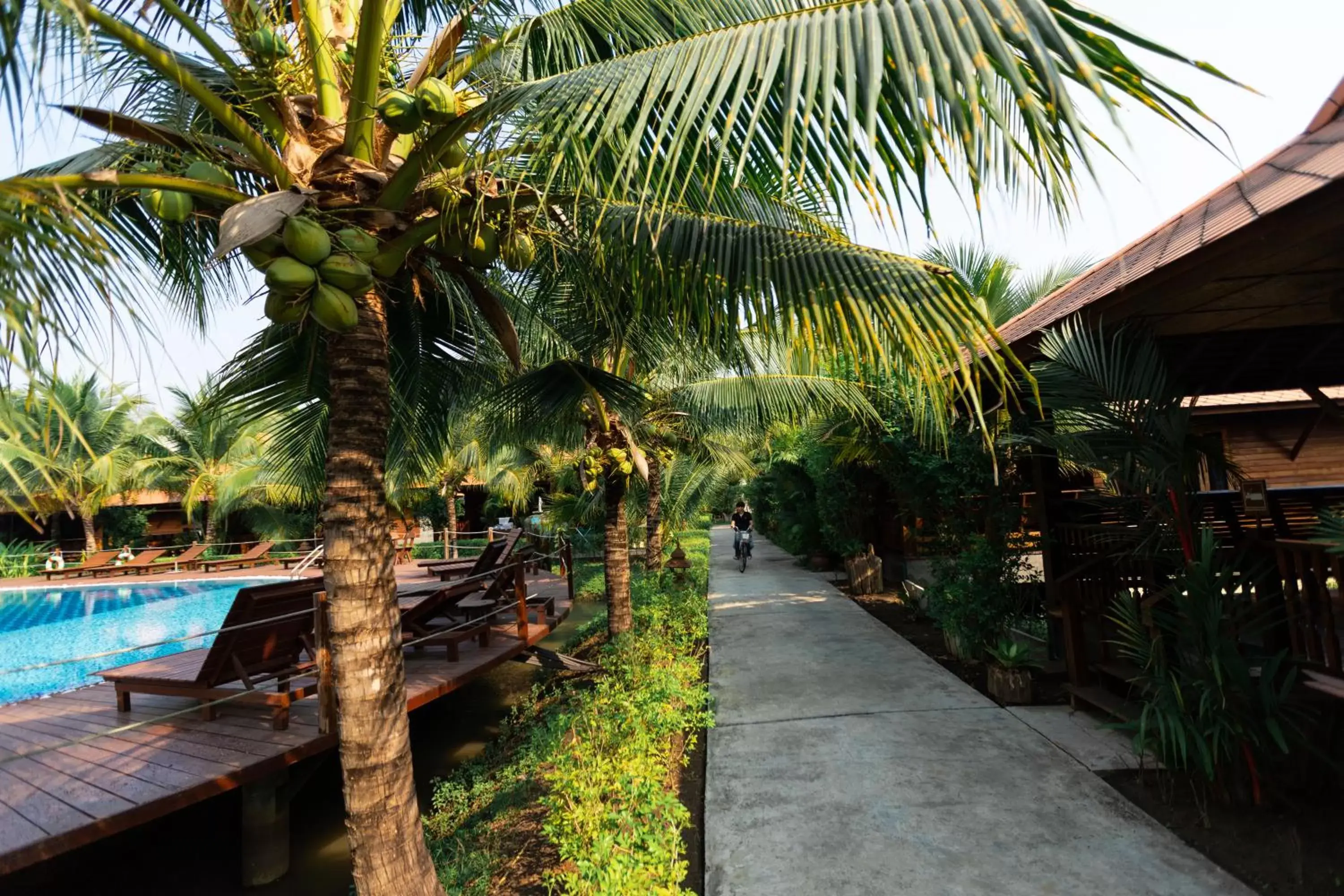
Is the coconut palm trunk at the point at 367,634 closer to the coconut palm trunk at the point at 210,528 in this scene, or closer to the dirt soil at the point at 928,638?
the dirt soil at the point at 928,638

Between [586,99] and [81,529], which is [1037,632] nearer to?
[586,99]

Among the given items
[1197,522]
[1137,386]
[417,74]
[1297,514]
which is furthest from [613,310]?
[1297,514]

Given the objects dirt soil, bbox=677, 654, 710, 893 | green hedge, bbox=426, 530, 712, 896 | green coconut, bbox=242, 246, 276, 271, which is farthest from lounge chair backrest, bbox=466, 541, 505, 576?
green coconut, bbox=242, 246, 276, 271

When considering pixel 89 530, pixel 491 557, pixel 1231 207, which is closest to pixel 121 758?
pixel 491 557

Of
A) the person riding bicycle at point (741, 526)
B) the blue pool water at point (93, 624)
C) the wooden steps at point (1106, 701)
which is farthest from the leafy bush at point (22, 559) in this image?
the wooden steps at point (1106, 701)

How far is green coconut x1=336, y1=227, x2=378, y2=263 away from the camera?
99.1 inches

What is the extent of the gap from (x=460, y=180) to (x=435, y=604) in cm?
514

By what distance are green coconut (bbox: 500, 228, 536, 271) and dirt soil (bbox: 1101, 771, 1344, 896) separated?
166 inches

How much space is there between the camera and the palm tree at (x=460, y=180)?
1.94m

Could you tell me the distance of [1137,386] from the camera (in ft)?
12.4

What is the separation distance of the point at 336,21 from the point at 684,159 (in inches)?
72.3

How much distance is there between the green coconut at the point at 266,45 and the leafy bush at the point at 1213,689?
4.66 metres

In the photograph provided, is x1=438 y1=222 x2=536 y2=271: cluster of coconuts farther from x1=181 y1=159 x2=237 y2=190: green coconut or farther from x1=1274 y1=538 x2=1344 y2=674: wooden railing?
x1=1274 y1=538 x2=1344 y2=674: wooden railing

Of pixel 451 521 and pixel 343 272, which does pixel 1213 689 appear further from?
pixel 451 521
